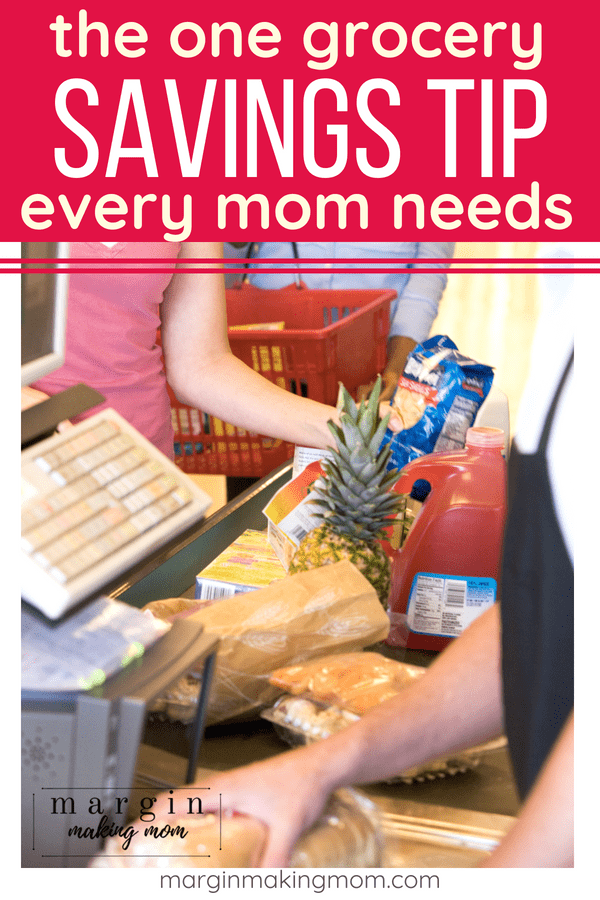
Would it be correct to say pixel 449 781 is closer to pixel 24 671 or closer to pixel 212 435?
pixel 24 671

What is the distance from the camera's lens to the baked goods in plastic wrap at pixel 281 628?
3.23ft

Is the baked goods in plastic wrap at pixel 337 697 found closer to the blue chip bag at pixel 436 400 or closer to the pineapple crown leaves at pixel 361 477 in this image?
the pineapple crown leaves at pixel 361 477

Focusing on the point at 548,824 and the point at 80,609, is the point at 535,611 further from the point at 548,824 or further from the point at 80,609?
the point at 80,609

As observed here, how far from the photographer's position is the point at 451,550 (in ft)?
4.09

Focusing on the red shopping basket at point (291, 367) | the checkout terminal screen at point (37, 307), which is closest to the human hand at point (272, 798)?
the checkout terminal screen at point (37, 307)

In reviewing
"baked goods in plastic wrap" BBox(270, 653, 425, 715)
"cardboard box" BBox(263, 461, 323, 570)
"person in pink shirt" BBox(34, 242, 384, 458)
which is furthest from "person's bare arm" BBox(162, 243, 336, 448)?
"baked goods in plastic wrap" BBox(270, 653, 425, 715)

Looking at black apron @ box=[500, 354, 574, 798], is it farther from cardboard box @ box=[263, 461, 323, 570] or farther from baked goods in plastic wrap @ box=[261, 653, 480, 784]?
cardboard box @ box=[263, 461, 323, 570]

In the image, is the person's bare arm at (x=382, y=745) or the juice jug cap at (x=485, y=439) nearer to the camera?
the person's bare arm at (x=382, y=745)

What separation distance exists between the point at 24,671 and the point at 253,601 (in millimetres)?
443

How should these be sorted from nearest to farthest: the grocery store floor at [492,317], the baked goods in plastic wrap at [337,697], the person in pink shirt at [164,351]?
the baked goods in plastic wrap at [337,697] < the person in pink shirt at [164,351] < the grocery store floor at [492,317]

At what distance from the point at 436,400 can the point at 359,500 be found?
301 millimetres

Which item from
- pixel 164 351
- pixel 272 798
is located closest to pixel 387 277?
pixel 164 351

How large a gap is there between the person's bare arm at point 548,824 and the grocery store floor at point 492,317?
472 centimetres

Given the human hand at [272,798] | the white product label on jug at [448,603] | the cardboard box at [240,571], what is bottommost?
the human hand at [272,798]
